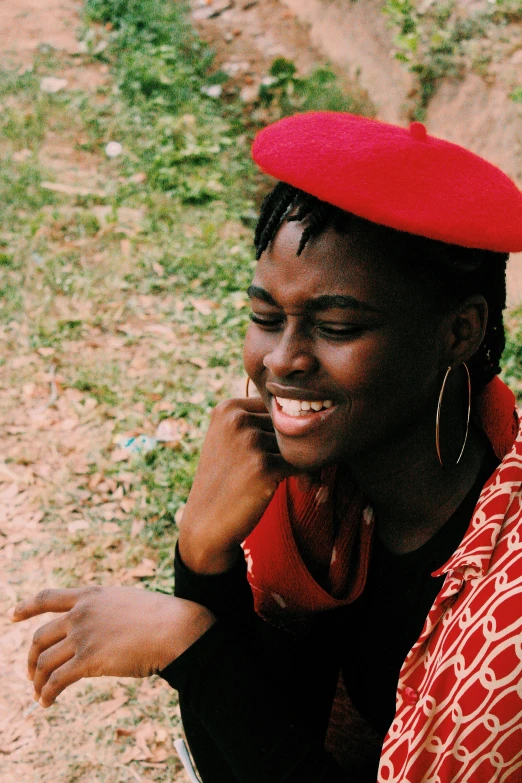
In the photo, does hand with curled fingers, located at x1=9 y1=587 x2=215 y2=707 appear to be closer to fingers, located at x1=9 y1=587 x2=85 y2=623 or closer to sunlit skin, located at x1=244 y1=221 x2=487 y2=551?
fingers, located at x1=9 y1=587 x2=85 y2=623

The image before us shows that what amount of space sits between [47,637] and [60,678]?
12cm

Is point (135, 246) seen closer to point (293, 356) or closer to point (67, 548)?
point (67, 548)

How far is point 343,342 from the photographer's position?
1728 millimetres

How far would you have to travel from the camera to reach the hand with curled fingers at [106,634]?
1.99 metres

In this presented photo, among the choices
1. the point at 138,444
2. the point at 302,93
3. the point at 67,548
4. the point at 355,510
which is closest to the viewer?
the point at 355,510

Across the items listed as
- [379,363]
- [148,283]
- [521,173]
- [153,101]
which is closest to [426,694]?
[379,363]

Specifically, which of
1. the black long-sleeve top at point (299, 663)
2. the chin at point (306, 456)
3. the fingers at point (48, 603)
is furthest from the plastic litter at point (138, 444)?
the chin at point (306, 456)

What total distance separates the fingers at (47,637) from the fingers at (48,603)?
5 centimetres

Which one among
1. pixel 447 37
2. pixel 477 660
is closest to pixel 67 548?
pixel 477 660

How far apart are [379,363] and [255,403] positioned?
24.0 inches

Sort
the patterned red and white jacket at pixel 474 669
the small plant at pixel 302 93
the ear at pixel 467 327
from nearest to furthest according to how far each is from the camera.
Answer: the patterned red and white jacket at pixel 474 669
the ear at pixel 467 327
the small plant at pixel 302 93

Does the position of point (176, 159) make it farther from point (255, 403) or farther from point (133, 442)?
point (255, 403)

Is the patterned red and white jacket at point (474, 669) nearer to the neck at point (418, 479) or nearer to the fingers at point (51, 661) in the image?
the neck at point (418, 479)

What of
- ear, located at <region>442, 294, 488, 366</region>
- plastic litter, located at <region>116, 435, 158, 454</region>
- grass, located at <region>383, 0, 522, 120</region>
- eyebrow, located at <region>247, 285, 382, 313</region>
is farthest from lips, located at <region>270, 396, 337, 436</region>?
grass, located at <region>383, 0, 522, 120</region>
